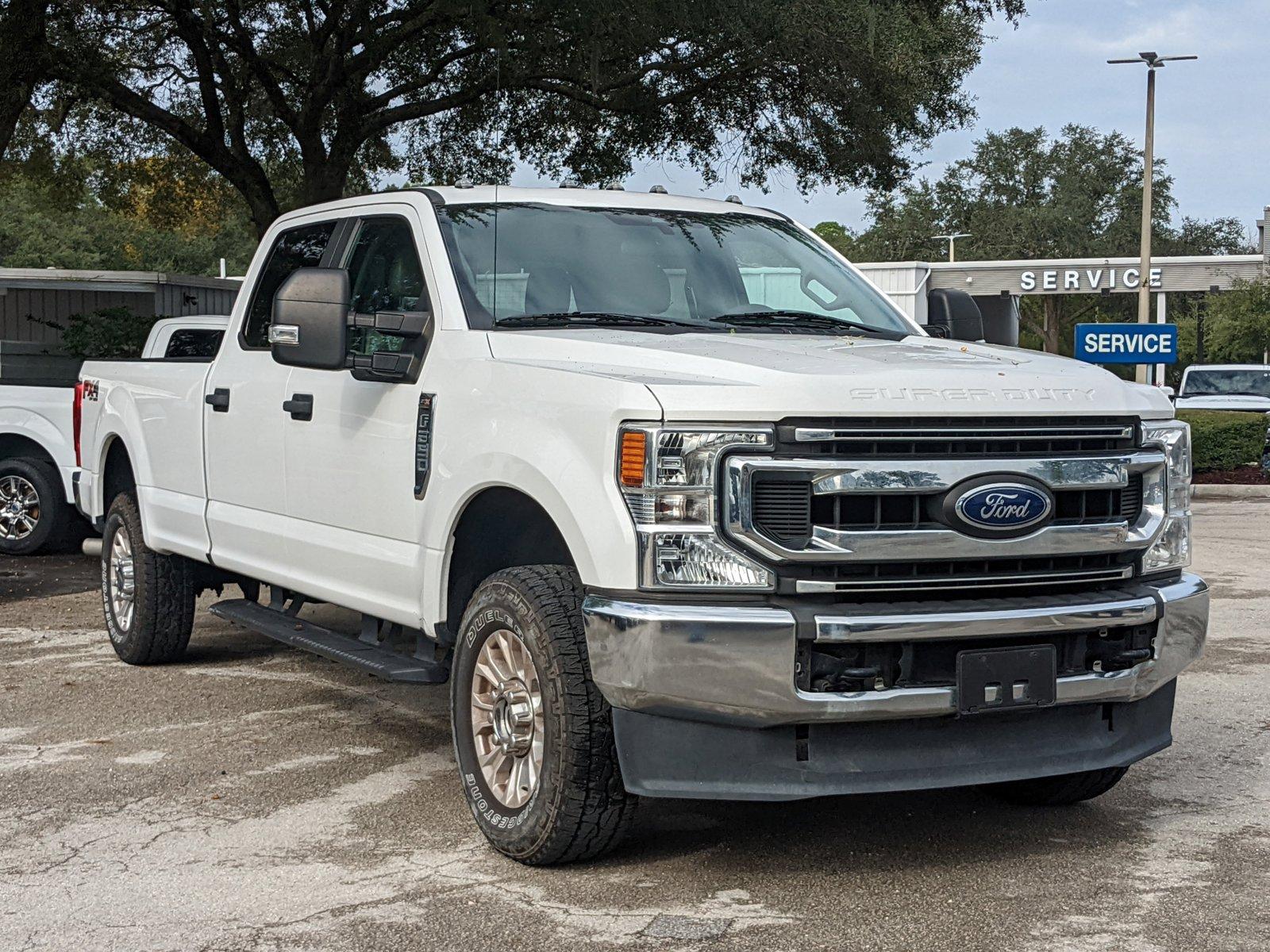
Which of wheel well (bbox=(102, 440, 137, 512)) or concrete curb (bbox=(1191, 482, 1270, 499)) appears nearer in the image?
wheel well (bbox=(102, 440, 137, 512))

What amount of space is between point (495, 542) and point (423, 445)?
0.40 m

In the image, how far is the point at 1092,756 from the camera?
4758 mm

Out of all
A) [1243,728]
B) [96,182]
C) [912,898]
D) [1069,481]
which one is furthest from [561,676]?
[96,182]

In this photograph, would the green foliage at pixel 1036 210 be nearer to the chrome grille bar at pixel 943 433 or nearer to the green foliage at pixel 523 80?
the green foliage at pixel 523 80

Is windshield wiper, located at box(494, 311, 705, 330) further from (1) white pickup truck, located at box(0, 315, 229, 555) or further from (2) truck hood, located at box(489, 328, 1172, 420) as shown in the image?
(1) white pickup truck, located at box(0, 315, 229, 555)

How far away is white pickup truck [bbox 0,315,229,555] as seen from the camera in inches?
507

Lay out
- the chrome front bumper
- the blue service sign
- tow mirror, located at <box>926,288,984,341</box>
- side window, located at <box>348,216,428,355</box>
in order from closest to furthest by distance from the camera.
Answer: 1. the chrome front bumper
2. side window, located at <box>348,216,428,355</box>
3. tow mirror, located at <box>926,288,984,341</box>
4. the blue service sign

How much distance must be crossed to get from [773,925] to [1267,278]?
131 ft

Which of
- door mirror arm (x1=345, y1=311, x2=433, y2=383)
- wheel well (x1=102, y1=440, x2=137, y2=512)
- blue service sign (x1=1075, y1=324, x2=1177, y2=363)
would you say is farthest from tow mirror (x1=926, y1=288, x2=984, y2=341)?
blue service sign (x1=1075, y1=324, x2=1177, y2=363)

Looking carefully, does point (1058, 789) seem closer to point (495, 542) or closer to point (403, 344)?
point (495, 542)

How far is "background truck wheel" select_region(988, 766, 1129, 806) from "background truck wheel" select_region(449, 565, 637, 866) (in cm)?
152

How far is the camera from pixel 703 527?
4340 mm

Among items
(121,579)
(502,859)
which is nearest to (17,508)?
(121,579)

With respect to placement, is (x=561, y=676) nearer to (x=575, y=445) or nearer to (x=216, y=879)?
(x=575, y=445)
